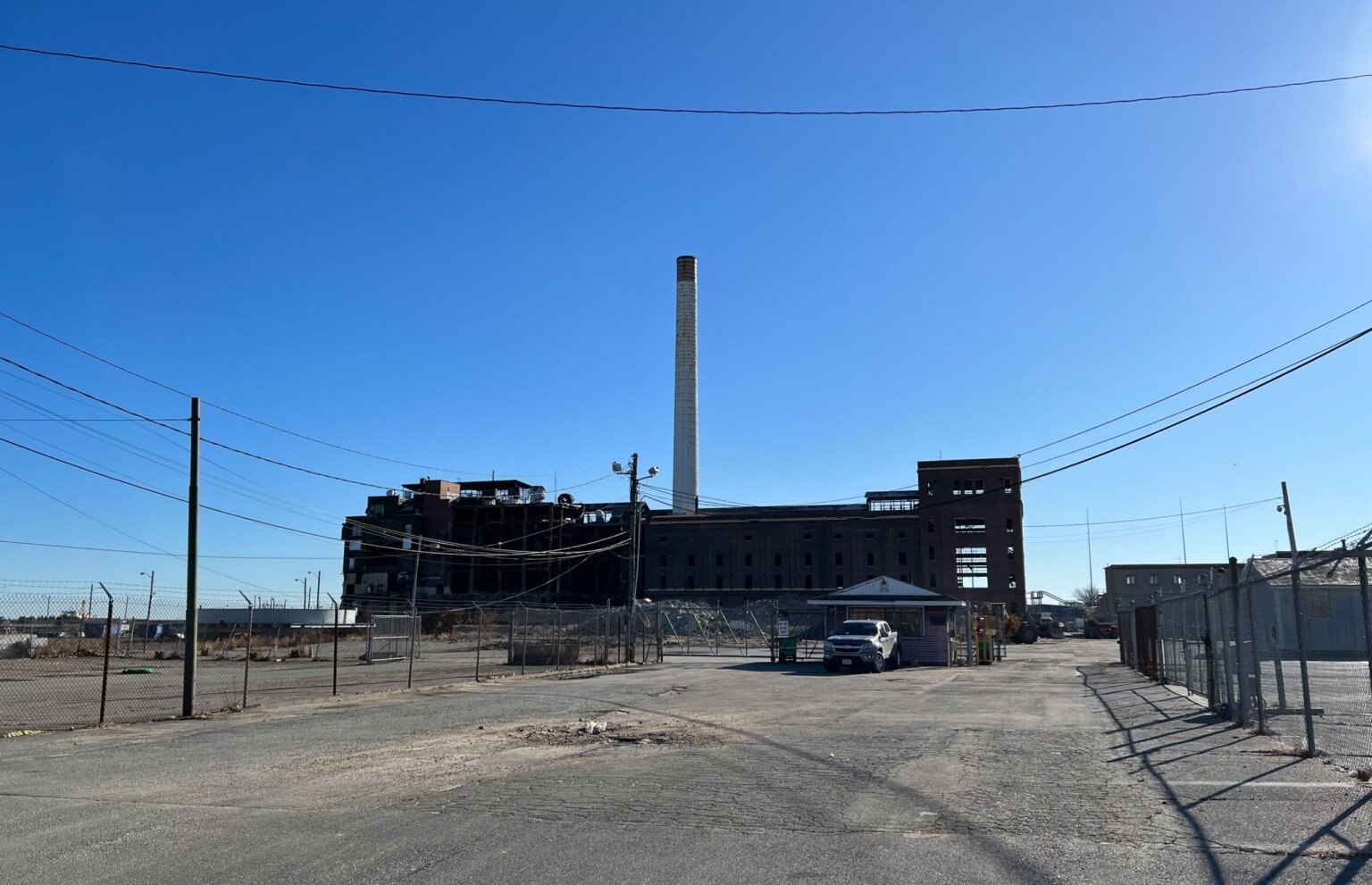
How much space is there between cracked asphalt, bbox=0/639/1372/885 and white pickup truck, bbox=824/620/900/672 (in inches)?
661

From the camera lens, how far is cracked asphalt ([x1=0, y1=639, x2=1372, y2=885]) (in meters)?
6.91

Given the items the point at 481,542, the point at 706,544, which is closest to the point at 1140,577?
the point at 706,544

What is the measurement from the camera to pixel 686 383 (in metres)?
97.8

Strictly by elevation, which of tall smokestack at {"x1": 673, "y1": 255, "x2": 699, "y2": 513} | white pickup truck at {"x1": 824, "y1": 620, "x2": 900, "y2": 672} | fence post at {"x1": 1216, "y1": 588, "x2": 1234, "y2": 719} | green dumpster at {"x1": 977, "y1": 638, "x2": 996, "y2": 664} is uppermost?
tall smokestack at {"x1": 673, "y1": 255, "x2": 699, "y2": 513}

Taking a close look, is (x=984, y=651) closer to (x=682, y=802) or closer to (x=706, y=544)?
(x=682, y=802)

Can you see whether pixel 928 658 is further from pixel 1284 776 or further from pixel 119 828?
pixel 119 828

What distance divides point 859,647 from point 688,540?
7692cm

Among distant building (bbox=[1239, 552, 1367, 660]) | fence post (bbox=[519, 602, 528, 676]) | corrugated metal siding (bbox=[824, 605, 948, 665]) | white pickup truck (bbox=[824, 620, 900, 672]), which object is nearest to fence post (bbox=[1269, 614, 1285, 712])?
distant building (bbox=[1239, 552, 1367, 660])

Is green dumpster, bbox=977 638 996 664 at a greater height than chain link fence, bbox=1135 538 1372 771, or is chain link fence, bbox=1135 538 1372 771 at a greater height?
chain link fence, bbox=1135 538 1372 771

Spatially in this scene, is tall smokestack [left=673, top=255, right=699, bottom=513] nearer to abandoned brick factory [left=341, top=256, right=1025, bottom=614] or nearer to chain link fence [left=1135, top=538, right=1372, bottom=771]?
abandoned brick factory [left=341, top=256, right=1025, bottom=614]

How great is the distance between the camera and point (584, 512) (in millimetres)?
117125

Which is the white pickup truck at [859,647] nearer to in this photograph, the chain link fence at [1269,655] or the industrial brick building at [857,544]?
the chain link fence at [1269,655]

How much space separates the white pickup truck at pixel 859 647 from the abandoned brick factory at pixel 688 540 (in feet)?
203

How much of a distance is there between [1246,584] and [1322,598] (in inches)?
964
